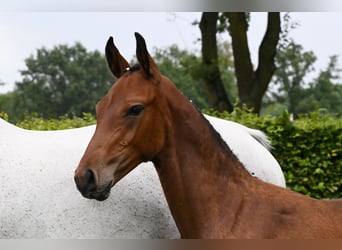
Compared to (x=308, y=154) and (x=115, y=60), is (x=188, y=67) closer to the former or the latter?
(x=308, y=154)

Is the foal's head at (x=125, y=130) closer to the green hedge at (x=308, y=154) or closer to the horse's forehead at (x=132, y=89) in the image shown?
the horse's forehead at (x=132, y=89)

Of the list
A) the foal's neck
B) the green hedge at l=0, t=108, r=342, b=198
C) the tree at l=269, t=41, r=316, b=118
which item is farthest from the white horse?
the tree at l=269, t=41, r=316, b=118

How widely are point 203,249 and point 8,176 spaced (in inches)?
66.4

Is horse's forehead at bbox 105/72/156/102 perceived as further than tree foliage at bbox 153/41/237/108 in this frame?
No

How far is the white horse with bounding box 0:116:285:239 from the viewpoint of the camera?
2.32 meters

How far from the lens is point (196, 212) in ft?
6.04

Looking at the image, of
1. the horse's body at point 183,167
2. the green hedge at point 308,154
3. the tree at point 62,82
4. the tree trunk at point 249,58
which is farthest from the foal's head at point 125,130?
the tree at point 62,82

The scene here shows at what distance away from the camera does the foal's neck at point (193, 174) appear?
1.84 m

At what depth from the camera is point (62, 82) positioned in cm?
1448

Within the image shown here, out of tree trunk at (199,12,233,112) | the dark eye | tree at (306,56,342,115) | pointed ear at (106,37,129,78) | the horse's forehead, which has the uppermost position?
pointed ear at (106,37,129,78)

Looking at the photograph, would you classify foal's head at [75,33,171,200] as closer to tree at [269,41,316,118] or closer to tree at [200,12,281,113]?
tree at [200,12,281,113]

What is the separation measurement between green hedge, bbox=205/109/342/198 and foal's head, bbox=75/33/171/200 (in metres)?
2.78

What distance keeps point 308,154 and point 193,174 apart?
2.84m

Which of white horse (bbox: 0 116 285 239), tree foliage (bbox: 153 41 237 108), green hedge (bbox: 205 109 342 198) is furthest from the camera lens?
tree foliage (bbox: 153 41 237 108)
